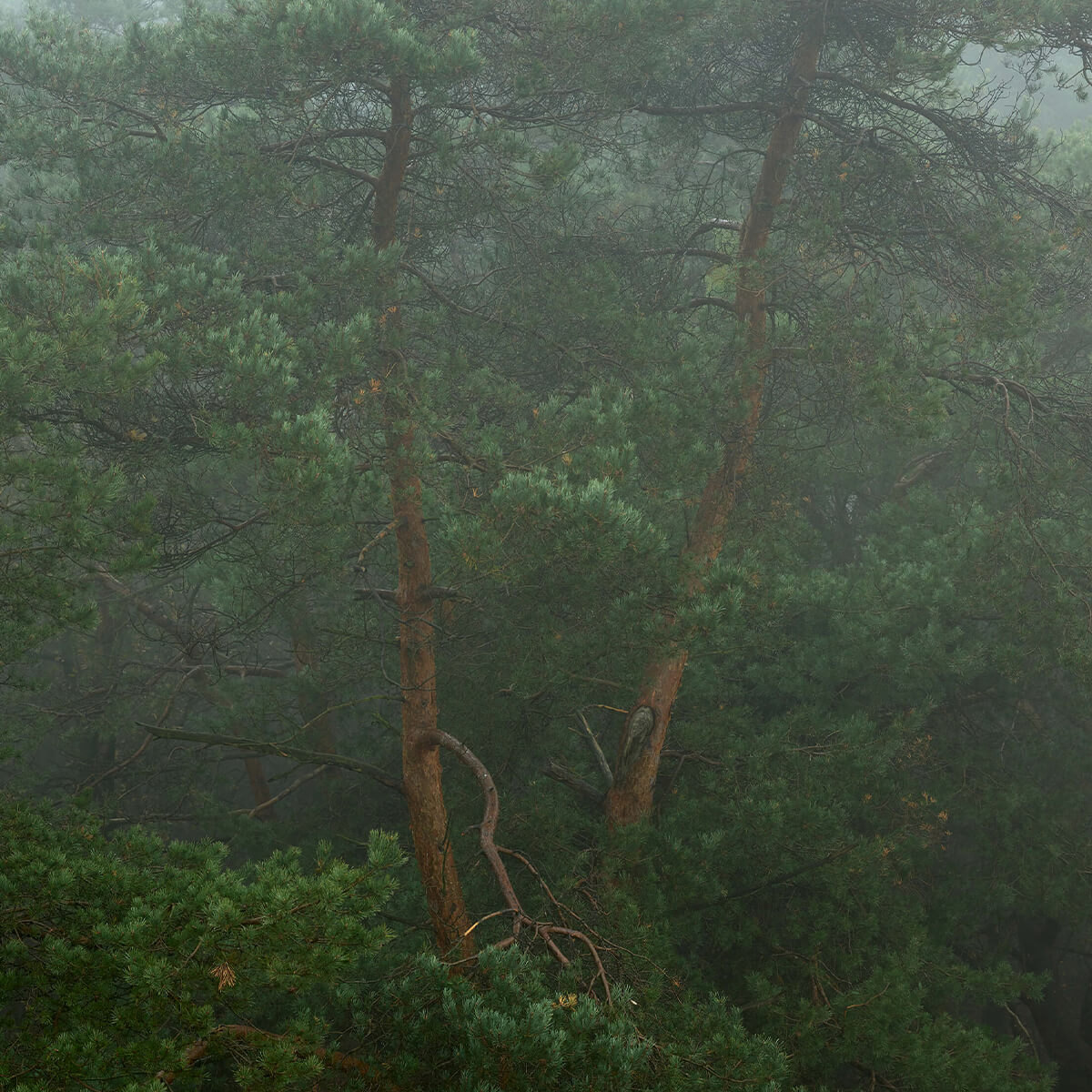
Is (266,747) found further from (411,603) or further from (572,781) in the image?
(572,781)

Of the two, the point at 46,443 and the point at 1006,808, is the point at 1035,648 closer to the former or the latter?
the point at 1006,808

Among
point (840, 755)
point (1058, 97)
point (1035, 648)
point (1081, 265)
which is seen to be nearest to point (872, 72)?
point (1081, 265)

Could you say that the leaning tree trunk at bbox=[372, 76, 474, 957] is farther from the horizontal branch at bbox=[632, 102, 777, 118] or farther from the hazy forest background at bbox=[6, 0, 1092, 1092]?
the horizontal branch at bbox=[632, 102, 777, 118]

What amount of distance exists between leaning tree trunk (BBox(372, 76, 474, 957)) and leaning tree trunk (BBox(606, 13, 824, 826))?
1.61 meters

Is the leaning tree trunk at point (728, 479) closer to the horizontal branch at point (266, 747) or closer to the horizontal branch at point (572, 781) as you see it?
the horizontal branch at point (572, 781)

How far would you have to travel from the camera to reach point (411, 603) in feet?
22.2

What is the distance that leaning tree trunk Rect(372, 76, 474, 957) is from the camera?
6352mm

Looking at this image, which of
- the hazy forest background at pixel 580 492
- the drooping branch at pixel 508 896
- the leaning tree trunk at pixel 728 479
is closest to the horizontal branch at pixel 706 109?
the hazy forest background at pixel 580 492

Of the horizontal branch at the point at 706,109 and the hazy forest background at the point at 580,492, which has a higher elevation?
the horizontal branch at the point at 706,109

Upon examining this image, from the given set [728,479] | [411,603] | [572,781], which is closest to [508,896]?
[411,603]

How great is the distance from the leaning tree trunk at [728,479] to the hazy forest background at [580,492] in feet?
0.13

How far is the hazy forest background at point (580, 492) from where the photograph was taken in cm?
506

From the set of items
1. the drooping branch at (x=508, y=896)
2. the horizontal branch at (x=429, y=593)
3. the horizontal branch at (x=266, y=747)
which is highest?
the horizontal branch at (x=429, y=593)

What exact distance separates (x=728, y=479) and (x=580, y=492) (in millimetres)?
2436
